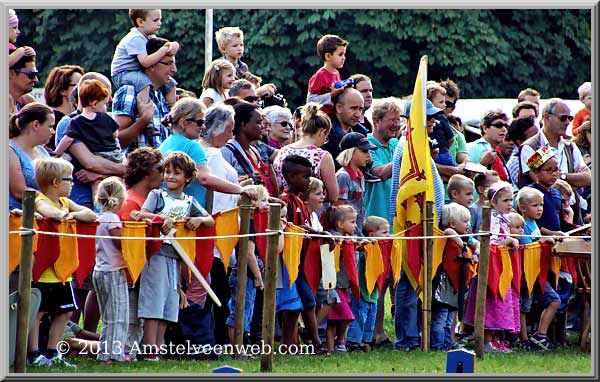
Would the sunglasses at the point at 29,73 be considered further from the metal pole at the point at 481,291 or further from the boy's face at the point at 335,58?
the metal pole at the point at 481,291

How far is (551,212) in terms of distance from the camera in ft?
43.5

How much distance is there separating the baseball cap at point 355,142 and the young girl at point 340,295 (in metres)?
0.67

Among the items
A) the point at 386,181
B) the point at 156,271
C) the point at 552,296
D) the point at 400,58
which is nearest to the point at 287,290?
the point at 156,271

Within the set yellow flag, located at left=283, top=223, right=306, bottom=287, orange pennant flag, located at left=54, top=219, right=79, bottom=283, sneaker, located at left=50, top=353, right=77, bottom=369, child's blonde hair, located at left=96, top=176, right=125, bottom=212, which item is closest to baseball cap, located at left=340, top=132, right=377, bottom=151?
yellow flag, located at left=283, top=223, right=306, bottom=287

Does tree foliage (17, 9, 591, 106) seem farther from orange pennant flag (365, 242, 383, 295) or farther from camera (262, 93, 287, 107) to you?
orange pennant flag (365, 242, 383, 295)

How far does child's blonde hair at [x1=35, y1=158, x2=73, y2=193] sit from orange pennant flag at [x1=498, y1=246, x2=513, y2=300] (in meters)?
4.36

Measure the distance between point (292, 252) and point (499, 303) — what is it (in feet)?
7.68

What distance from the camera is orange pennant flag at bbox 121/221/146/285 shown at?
1012 centimetres

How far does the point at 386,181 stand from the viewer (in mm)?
12797

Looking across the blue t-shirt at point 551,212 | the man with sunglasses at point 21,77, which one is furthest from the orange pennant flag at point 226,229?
the blue t-shirt at point 551,212

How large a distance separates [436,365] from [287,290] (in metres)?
1.40

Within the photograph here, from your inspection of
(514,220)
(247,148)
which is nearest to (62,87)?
(247,148)

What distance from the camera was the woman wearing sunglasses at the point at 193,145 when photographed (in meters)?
10.8

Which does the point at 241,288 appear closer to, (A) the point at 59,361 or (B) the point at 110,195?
(B) the point at 110,195
